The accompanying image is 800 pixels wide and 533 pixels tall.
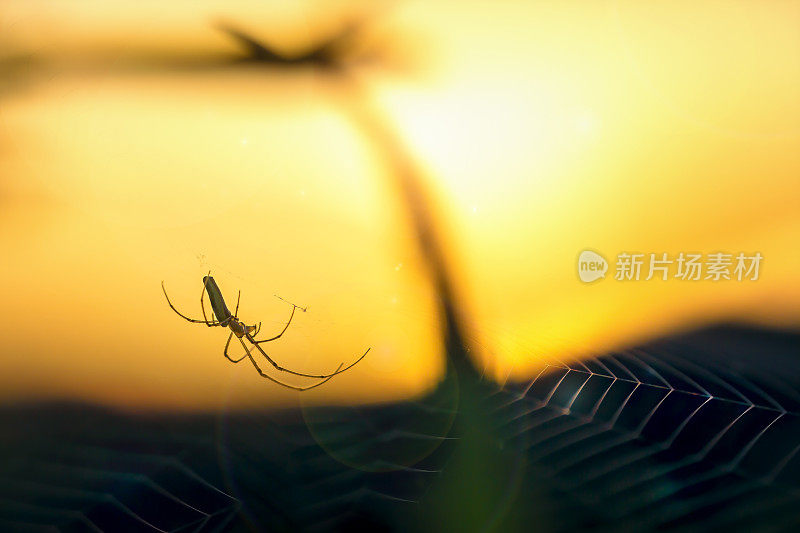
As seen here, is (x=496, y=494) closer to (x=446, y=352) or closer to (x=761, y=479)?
(x=446, y=352)

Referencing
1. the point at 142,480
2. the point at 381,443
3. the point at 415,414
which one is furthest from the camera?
the point at 415,414

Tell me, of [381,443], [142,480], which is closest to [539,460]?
[381,443]

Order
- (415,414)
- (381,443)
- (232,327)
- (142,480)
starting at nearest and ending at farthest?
(142,480)
(381,443)
(415,414)
(232,327)

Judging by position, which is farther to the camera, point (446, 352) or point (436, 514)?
point (446, 352)

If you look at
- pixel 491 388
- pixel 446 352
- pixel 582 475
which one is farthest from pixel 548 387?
pixel 582 475

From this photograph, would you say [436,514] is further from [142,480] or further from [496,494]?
[142,480]

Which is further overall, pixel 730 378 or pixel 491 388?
pixel 491 388

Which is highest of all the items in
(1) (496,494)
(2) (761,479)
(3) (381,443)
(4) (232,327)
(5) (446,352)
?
(4) (232,327)

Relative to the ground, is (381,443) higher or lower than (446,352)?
lower

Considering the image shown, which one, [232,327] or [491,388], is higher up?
[232,327]
